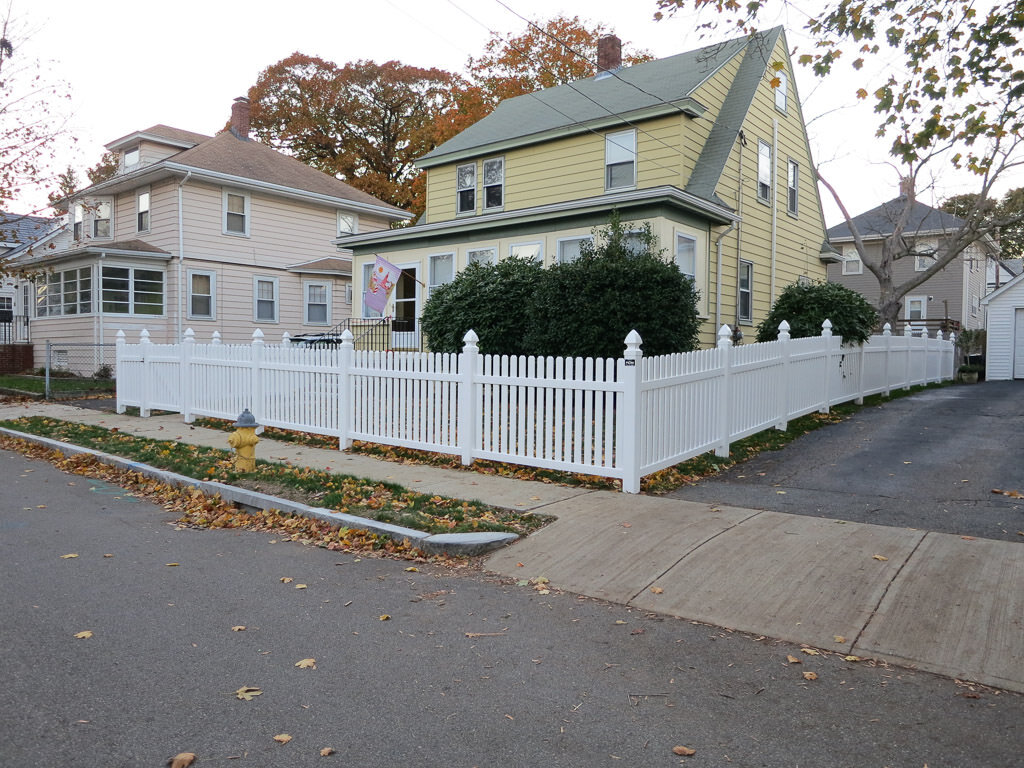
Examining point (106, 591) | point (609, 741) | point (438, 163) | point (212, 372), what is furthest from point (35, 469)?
point (438, 163)

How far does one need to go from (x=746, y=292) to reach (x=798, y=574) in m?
14.5

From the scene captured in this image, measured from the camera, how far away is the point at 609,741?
320 cm

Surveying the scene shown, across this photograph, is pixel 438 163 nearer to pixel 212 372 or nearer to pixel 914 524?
pixel 212 372

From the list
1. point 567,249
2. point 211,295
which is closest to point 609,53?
point 567,249

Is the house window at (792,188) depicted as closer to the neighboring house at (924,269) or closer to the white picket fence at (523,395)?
the white picket fence at (523,395)

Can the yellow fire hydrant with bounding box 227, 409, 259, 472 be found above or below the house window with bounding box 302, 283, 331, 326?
below

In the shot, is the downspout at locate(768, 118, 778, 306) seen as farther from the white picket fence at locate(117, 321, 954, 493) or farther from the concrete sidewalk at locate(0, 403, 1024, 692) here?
the concrete sidewalk at locate(0, 403, 1024, 692)

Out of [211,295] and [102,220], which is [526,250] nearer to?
[211,295]

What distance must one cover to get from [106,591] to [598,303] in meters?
8.37

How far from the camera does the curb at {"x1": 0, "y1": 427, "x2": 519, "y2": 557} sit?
599cm

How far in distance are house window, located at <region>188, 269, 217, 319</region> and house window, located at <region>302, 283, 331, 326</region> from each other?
3466 millimetres

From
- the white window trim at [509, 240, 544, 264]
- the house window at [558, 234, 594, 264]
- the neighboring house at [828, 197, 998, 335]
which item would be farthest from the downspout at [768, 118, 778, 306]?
the neighboring house at [828, 197, 998, 335]

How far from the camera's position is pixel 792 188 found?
70.8 feet

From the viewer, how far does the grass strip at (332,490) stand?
660cm
